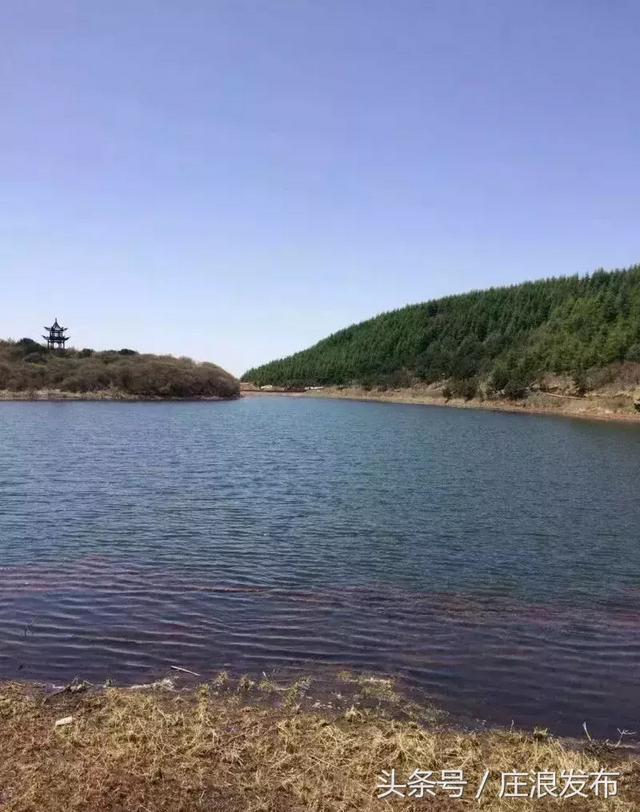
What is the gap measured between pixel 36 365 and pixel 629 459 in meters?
120

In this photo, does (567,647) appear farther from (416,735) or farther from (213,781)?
(213,781)

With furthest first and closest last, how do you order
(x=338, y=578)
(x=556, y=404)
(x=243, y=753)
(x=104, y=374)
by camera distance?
(x=104, y=374), (x=556, y=404), (x=338, y=578), (x=243, y=753)

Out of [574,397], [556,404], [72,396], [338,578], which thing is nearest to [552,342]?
[574,397]

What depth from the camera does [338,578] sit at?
1631 centimetres

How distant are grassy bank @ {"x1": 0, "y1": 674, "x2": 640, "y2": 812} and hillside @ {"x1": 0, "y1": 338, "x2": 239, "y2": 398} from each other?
12264 centimetres

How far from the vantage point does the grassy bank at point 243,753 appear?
662 centimetres

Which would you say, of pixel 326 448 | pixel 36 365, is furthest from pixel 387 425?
pixel 36 365

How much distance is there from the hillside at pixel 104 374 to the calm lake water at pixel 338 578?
9758 cm

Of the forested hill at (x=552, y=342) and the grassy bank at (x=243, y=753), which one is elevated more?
the forested hill at (x=552, y=342)

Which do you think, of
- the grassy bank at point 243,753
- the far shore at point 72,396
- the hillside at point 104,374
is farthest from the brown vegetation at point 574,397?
the grassy bank at point 243,753

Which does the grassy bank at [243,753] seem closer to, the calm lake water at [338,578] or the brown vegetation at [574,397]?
the calm lake water at [338,578]

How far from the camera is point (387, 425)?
7800 centimetres

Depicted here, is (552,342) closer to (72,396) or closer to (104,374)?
(104,374)

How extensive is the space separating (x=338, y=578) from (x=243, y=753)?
351 inches
